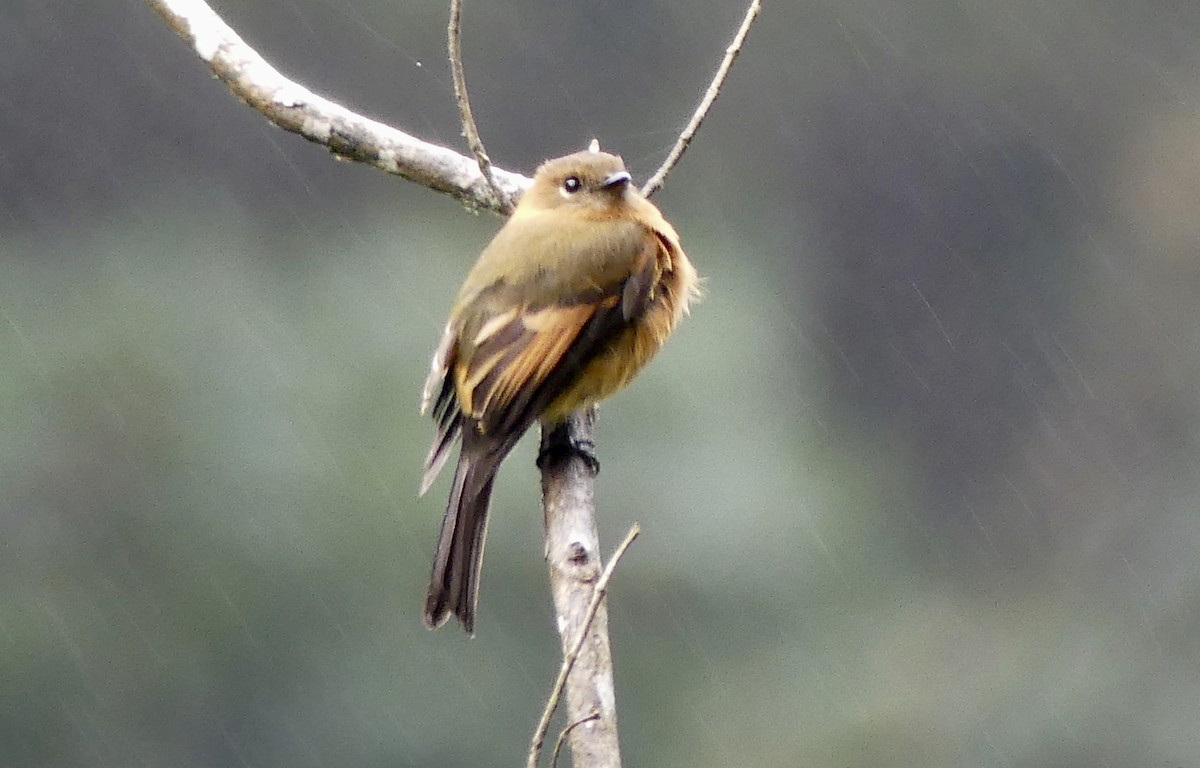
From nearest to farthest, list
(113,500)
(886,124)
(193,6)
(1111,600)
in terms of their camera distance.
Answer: (193,6) → (113,500) → (1111,600) → (886,124)

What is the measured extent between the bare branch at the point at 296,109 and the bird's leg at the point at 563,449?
74 cm

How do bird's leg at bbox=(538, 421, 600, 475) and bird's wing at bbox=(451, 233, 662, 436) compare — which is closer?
bird's leg at bbox=(538, 421, 600, 475)

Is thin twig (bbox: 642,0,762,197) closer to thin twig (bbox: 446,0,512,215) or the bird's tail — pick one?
thin twig (bbox: 446,0,512,215)

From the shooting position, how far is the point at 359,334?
12.5 metres

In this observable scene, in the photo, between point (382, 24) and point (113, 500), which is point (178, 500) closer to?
point (113, 500)

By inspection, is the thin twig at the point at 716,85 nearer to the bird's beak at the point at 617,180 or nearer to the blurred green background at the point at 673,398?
the bird's beak at the point at 617,180

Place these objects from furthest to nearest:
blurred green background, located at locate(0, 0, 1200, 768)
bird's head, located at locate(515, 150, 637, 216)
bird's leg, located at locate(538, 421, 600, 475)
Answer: blurred green background, located at locate(0, 0, 1200, 768) < bird's head, located at locate(515, 150, 637, 216) < bird's leg, located at locate(538, 421, 600, 475)

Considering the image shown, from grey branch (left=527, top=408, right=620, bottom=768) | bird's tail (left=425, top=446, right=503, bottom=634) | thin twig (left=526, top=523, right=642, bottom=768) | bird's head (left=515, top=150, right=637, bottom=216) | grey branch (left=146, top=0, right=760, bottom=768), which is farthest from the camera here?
bird's head (left=515, top=150, right=637, bottom=216)

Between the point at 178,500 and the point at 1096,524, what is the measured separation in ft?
28.3

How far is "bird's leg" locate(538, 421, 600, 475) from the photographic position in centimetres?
427

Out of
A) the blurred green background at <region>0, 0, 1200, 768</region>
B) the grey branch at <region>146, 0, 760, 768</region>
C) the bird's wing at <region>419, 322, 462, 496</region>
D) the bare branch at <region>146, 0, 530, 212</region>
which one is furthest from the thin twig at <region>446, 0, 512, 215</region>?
the blurred green background at <region>0, 0, 1200, 768</region>

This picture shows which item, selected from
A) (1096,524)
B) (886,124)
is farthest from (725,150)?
(1096,524)

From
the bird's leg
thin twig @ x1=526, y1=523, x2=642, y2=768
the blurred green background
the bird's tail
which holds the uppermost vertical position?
the blurred green background

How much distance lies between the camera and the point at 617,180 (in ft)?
16.0
